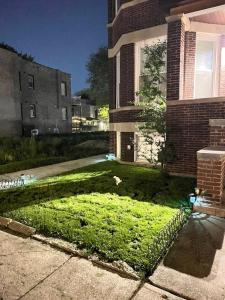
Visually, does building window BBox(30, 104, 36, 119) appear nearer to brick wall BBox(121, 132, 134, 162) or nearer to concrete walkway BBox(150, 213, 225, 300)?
brick wall BBox(121, 132, 134, 162)

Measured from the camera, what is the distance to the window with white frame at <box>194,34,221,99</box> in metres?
9.30

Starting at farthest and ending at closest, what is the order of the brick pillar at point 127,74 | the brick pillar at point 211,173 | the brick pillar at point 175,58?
the brick pillar at point 127,74 < the brick pillar at point 175,58 < the brick pillar at point 211,173

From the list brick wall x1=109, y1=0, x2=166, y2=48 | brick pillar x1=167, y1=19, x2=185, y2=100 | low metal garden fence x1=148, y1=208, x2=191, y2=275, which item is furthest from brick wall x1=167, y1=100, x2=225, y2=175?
brick wall x1=109, y1=0, x2=166, y2=48

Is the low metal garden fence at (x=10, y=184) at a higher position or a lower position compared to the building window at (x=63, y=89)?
lower

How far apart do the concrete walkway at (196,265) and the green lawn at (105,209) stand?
348mm

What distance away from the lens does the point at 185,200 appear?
18.9ft

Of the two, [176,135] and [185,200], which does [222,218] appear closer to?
[185,200]

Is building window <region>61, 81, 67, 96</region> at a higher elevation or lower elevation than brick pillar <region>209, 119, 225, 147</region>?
higher

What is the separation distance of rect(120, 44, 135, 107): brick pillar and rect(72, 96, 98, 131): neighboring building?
26.8 meters

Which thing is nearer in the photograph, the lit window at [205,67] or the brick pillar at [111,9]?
the lit window at [205,67]

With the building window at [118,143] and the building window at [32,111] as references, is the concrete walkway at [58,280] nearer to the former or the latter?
the building window at [118,143]

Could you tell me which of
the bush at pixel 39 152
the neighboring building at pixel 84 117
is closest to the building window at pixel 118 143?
the bush at pixel 39 152

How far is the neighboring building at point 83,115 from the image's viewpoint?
3891 cm

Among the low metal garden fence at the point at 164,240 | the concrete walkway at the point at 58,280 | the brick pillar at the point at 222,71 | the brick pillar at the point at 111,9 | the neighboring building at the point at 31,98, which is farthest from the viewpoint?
the neighboring building at the point at 31,98
